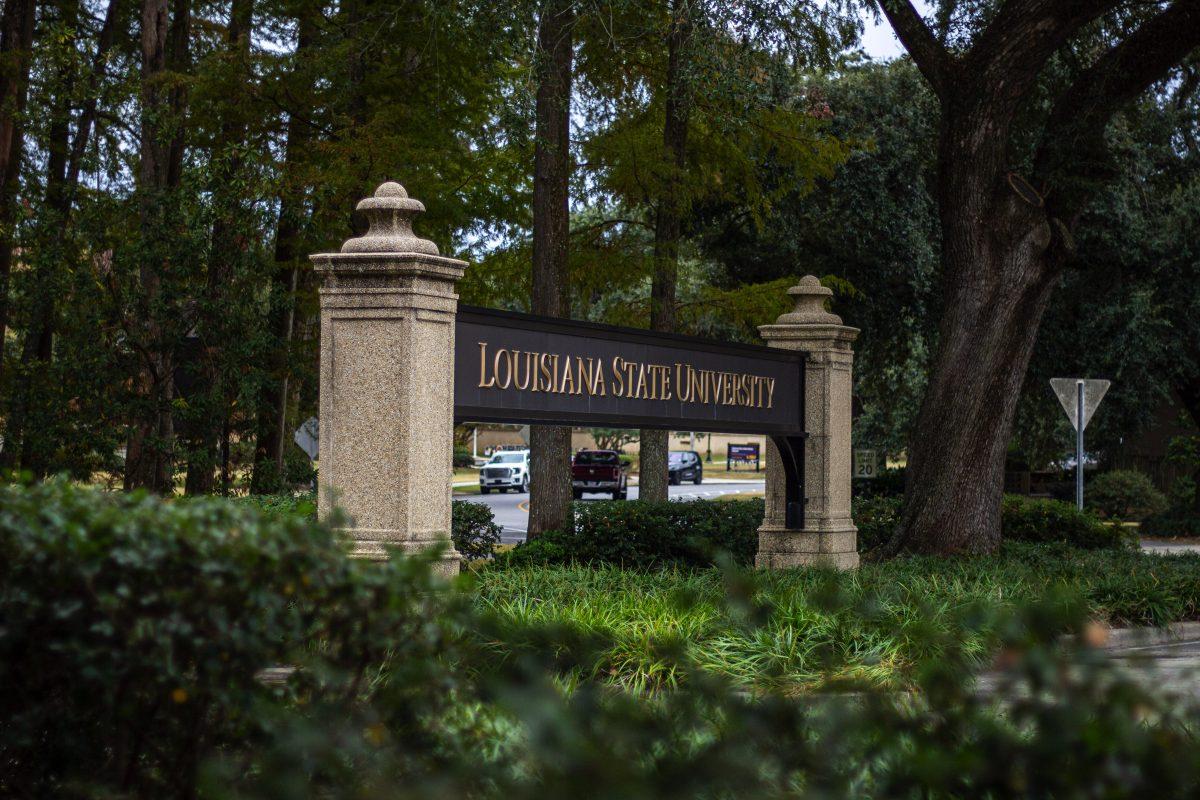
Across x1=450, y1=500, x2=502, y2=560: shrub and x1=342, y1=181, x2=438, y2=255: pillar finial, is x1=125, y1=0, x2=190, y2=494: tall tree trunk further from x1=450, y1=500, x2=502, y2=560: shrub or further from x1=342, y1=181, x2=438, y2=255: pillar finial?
x1=342, y1=181, x2=438, y2=255: pillar finial

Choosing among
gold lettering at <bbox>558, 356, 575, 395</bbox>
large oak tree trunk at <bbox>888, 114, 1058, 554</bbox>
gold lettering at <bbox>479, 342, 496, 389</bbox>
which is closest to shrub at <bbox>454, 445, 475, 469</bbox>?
large oak tree trunk at <bbox>888, 114, 1058, 554</bbox>

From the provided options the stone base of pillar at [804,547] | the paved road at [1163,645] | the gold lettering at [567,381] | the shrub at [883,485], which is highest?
the gold lettering at [567,381]

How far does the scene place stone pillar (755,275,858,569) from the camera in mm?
11867

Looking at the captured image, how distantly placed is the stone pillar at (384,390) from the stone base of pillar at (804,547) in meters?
4.82

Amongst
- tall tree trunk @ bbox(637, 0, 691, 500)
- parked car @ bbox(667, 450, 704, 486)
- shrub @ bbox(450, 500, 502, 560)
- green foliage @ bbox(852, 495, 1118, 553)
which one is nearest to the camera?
shrub @ bbox(450, 500, 502, 560)

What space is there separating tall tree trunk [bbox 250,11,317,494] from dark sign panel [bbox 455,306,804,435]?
743 cm

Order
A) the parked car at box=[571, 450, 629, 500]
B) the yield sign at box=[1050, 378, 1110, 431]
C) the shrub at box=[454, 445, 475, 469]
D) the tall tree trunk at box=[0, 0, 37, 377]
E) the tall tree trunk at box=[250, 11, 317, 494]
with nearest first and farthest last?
the tall tree trunk at box=[250, 11, 317, 494]
the yield sign at box=[1050, 378, 1110, 431]
the tall tree trunk at box=[0, 0, 37, 377]
the parked car at box=[571, 450, 629, 500]
the shrub at box=[454, 445, 475, 469]

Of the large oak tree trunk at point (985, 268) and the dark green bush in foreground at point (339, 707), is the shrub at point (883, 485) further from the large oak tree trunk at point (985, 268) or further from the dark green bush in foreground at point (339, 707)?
the dark green bush in foreground at point (339, 707)

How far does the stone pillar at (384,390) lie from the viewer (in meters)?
7.60

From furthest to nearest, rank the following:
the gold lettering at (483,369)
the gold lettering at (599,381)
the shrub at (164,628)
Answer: the gold lettering at (599,381) → the gold lettering at (483,369) → the shrub at (164,628)

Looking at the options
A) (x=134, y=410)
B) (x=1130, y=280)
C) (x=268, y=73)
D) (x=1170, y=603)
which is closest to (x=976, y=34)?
(x=1170, y=603)

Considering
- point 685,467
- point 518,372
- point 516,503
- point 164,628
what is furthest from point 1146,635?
point 685,467

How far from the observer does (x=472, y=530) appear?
48.4ft

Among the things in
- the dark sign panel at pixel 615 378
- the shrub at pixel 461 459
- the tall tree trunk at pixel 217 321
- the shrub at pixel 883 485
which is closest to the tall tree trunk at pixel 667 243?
the tall tree trunk at pixel 217 321
